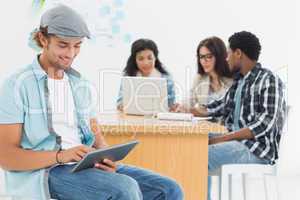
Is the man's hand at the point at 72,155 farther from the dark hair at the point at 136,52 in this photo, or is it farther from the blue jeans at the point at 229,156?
the dark hair at the point at 136,52

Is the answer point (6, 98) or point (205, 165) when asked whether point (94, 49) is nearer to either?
point (205, 165)

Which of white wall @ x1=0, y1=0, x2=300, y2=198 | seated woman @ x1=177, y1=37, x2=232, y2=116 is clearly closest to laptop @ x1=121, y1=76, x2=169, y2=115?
seated woman @ x1=177, y1=37, x2=232, y2=116

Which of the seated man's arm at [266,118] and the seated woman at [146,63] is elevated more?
the seated woman at [146,63]

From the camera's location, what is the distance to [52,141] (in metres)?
1.99

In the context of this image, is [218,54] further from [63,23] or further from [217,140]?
[63,23]

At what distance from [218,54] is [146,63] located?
585 mm

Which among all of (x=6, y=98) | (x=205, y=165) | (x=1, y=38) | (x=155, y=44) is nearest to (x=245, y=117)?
(x=205, y=165)

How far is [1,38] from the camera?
4938 millimetres

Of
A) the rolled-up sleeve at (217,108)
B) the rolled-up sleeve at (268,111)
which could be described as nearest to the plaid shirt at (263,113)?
the rolled-up sleeve at (268,111)

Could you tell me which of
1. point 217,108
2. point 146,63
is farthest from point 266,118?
point 146,63

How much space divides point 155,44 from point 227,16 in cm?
71

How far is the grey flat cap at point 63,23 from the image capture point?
199 centimetres

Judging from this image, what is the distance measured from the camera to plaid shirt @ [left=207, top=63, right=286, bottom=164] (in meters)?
3.30

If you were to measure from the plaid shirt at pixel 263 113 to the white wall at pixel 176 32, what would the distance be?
4.95 feet
